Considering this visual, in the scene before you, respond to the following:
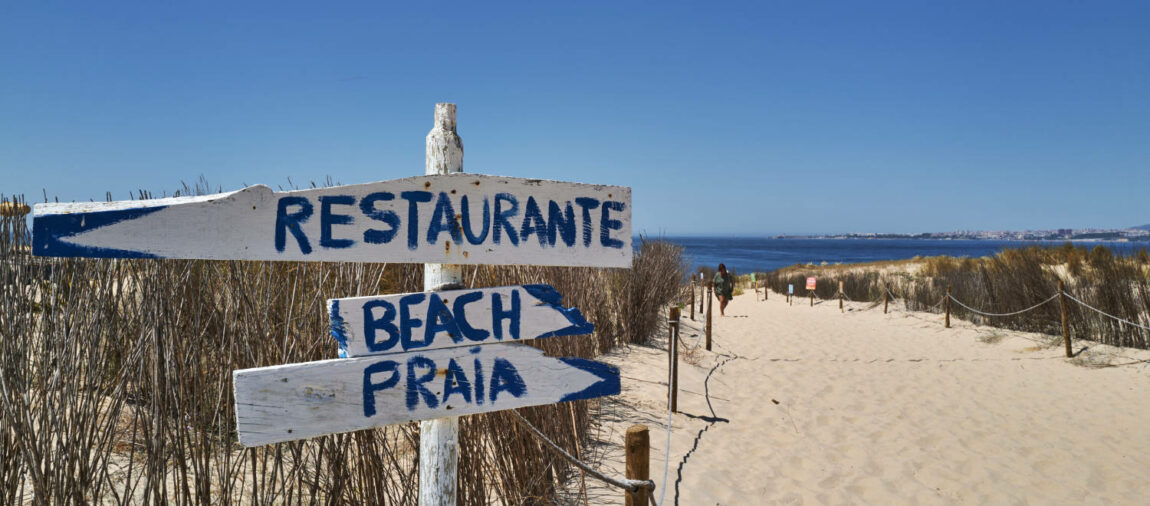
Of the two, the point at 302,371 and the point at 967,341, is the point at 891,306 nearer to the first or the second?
the point at 967,341

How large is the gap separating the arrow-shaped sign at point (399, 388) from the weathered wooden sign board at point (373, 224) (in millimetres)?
265

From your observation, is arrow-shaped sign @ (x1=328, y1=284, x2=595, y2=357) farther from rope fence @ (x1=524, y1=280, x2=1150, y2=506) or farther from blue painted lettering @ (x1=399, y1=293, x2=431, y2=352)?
rope fence @ (x1=524, y1=280, x2=1150, y2=506)

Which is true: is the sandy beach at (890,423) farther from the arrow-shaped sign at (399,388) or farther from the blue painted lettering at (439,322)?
the blue painted lettering at (439,322)

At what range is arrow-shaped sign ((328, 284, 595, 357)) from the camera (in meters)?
1.44

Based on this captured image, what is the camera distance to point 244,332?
7.00 ft

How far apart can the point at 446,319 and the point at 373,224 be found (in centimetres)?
31

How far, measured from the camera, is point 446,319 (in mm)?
1517

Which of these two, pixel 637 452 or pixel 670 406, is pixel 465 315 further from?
pixel 670 406

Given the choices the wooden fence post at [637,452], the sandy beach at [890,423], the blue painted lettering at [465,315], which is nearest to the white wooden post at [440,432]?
the blue painted lettering at [465,315]

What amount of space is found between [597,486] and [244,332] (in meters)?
2.43

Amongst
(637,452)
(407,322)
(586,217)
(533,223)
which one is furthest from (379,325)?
(637,452)

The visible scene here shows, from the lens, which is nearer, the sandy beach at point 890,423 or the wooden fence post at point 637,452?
the wooden fence post at point 637,452

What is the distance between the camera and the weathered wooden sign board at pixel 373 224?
131 centimetres

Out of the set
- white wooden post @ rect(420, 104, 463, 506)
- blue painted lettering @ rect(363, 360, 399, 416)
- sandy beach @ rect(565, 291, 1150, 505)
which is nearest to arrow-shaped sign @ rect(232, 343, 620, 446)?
blue painted lettering @ rect(363, 360, 399, 416)
